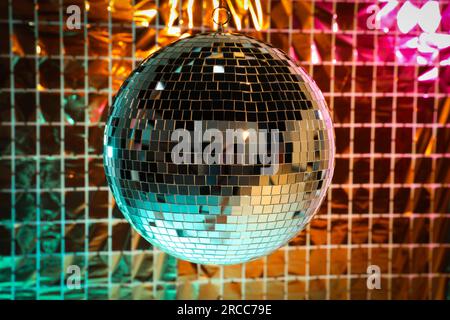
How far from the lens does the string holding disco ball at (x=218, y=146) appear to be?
1.06m

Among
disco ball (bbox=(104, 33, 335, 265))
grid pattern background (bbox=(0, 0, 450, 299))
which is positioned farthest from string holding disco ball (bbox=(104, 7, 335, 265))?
grid pattern background (bbox=(0, 0, 450, 299))

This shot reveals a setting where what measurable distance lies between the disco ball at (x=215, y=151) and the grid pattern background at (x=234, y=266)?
1.80 m

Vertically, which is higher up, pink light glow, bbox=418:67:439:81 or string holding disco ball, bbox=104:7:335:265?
pink light glow, bbox=418:67:439:81

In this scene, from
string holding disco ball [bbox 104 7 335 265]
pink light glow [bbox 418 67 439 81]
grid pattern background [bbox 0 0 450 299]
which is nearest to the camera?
string holding disco ball [bbox 104 7 335 265]

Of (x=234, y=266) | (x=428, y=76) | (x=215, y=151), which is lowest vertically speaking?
(x=234, y=266)

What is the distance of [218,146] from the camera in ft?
3.44

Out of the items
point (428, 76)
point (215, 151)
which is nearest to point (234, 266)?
point (428, 76)

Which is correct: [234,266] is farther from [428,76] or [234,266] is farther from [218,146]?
[218,146]

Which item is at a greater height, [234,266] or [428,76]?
[428,76]

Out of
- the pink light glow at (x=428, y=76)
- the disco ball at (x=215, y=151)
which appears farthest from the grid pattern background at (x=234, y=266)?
the disco ball at (x=215, y=151)

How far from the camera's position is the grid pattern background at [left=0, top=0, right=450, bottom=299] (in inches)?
114

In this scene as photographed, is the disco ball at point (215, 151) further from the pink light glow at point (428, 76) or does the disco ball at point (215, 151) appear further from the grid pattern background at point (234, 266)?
the pink light glow at point (428, 76)

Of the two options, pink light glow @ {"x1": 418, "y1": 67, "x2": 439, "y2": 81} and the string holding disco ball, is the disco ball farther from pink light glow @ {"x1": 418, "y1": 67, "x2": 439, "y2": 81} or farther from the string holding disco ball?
pink light glow @ {"x1": 418, "y1": 67, "x2": 439, "y2": 81}
